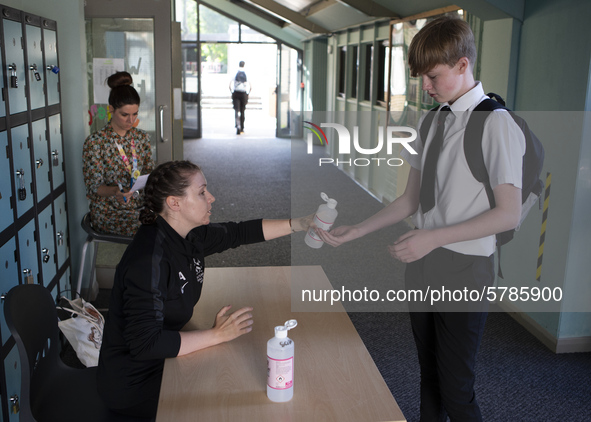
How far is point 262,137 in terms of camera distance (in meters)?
13.1

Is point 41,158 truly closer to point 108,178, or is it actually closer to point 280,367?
point 108,178

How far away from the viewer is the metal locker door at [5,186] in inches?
88.6

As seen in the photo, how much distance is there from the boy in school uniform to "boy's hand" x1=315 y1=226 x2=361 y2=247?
0.26 m

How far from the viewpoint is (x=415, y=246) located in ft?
5.27

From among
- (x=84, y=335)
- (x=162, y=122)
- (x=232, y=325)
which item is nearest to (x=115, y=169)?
(x=162, y=122)

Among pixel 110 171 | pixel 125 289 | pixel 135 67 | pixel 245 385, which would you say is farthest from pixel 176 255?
pixel 135 67

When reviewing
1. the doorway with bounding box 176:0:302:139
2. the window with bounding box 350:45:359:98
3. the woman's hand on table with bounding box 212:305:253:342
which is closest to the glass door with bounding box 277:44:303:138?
the doorway with bounding box 176:0:302:139

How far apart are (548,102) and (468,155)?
1876 millimetres

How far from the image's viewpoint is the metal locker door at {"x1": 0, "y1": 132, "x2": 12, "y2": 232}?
225 cm

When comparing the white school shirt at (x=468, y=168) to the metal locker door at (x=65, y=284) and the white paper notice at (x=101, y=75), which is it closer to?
the metal locker door at (x=65, y=284)

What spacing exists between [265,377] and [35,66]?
6.64 feet

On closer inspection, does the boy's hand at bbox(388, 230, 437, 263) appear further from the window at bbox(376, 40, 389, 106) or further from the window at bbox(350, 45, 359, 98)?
the window at bbox(350, 45, 359, 98)

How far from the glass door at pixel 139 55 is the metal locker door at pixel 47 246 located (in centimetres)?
134

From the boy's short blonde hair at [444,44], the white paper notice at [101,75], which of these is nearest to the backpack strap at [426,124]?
the boy's short blonde hair at [444,44]
